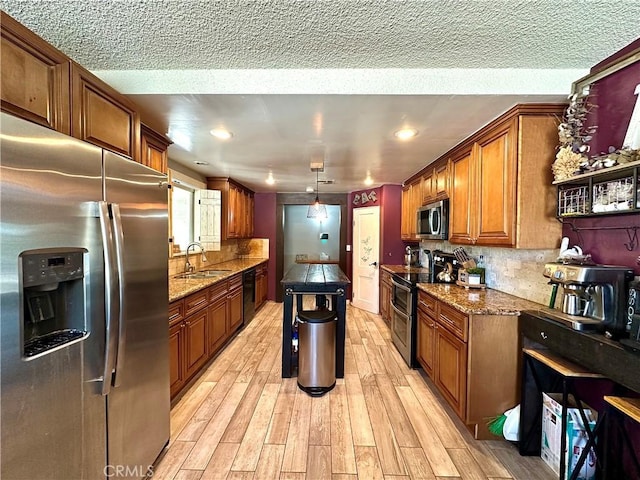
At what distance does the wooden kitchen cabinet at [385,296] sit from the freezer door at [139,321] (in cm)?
317

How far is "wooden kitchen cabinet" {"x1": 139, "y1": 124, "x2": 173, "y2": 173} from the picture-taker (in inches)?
90.4

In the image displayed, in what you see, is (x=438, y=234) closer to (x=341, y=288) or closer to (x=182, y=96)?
(x=341, y=288)

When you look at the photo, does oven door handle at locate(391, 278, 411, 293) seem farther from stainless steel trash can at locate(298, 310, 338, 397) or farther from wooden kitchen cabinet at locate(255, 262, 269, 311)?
wooden kitchen cabinet at locate(255, 262, 269, 311)

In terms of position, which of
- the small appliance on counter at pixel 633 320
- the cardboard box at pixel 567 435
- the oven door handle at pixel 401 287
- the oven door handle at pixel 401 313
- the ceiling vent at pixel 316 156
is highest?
the ceiling vent at pixel 316 156

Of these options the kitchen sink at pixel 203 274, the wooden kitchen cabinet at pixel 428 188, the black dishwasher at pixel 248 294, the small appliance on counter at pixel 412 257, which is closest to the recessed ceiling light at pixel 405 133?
the wooden kitchen cabinet at pixel 428 188

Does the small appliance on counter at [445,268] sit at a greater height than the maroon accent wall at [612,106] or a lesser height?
lesser

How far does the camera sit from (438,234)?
10.5ft

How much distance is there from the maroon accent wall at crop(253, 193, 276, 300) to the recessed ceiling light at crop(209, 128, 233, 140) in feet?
11.5

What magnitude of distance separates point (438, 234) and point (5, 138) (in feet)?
10.7

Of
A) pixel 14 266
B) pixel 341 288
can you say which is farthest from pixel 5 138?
pixel 341 288

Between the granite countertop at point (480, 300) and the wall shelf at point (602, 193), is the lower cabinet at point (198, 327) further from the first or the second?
the wall shelf at point (602, 193)

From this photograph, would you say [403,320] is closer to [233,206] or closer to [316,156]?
[316,156]

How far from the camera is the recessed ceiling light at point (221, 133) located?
2471mm

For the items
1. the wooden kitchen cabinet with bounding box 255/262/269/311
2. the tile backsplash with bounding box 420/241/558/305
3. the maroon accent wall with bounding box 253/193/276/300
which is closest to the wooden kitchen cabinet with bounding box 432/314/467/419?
the tile backsplash with bounding box 420/241/558/305
